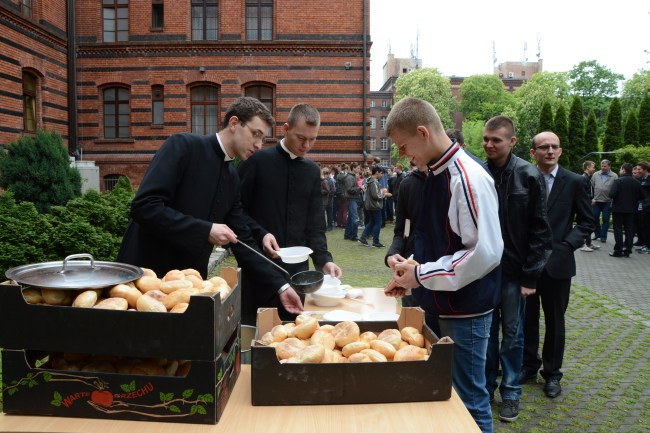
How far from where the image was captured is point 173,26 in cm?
2130

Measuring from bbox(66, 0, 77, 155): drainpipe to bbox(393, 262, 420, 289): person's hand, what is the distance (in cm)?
2106

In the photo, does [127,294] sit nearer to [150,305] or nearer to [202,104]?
[150,305]

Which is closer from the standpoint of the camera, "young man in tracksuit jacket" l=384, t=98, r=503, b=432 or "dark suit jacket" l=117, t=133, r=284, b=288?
"young man in tracksuit jacket" l=384, t=98, r=503, b=432

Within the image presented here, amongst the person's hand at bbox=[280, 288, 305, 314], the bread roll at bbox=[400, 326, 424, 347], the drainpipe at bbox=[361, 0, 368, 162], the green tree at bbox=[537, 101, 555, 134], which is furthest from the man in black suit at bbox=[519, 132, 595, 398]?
the green tree at bbox=[537, 101, 555, 134]

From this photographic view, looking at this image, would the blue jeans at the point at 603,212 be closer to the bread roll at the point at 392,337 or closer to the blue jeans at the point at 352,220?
the blue jeans at the point at 352,220

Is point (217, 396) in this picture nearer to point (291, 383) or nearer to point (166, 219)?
point (291, 383)

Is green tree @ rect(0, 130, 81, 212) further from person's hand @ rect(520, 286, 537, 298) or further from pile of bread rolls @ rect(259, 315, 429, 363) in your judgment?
pile of bread rolls @ rect(259, 315, 429, 363)

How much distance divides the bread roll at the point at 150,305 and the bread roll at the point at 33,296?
33 cm

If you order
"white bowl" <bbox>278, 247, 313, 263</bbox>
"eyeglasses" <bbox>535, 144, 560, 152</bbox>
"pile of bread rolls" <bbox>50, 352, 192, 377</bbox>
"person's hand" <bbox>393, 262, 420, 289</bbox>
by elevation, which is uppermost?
"eyeglasses" <bbox>535, 144, 560, 152</bbox>

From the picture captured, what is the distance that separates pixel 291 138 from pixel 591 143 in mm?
31574

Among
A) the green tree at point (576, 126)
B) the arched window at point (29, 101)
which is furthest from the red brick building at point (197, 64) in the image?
the green tree at point (576, 126)

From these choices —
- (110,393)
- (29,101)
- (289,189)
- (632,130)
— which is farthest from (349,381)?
(632,130)

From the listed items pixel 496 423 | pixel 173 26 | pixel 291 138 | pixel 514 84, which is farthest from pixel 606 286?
pixel 514 84

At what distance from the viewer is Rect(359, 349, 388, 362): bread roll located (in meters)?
1.97
